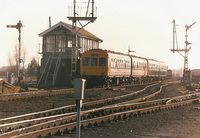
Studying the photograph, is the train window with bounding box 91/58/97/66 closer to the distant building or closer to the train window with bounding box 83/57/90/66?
the train window with bounding box 83/57/90/66

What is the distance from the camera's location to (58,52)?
3688 cm

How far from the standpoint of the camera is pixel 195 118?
12.4 meters

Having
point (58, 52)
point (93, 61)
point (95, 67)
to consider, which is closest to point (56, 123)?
point (95, 67)

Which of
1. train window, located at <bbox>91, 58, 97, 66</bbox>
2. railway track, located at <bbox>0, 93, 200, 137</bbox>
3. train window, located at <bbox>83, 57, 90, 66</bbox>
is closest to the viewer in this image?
railway track, located at <bbox>0, 93, 200, 137</bbox>

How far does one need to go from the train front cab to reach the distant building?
21.5 feet

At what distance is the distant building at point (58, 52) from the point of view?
35.3 metres

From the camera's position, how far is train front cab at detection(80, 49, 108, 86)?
89.5ft

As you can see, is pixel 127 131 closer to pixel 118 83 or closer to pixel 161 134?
pixel 161 134

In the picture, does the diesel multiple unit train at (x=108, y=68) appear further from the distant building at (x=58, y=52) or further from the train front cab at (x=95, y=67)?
the distant building at (x=58, y=52)

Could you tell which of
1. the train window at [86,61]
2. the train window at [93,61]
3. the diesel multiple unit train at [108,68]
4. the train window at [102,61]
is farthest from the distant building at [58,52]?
the train window at [102,61]

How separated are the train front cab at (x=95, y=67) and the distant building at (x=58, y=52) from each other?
656cm

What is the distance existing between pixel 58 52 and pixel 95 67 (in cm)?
1009

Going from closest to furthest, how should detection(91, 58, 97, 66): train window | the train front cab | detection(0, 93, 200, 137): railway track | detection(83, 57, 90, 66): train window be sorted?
detection(0, 93, 200, 137): railway track < the train front cab < detection(91, 58, 97, 66): train window < detection(83, 57, 90, 66): train window

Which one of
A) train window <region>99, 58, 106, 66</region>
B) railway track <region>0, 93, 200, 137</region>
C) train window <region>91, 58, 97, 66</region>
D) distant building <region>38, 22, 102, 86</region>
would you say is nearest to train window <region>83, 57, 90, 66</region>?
train window <region>91, 58, 97, 66</region>
